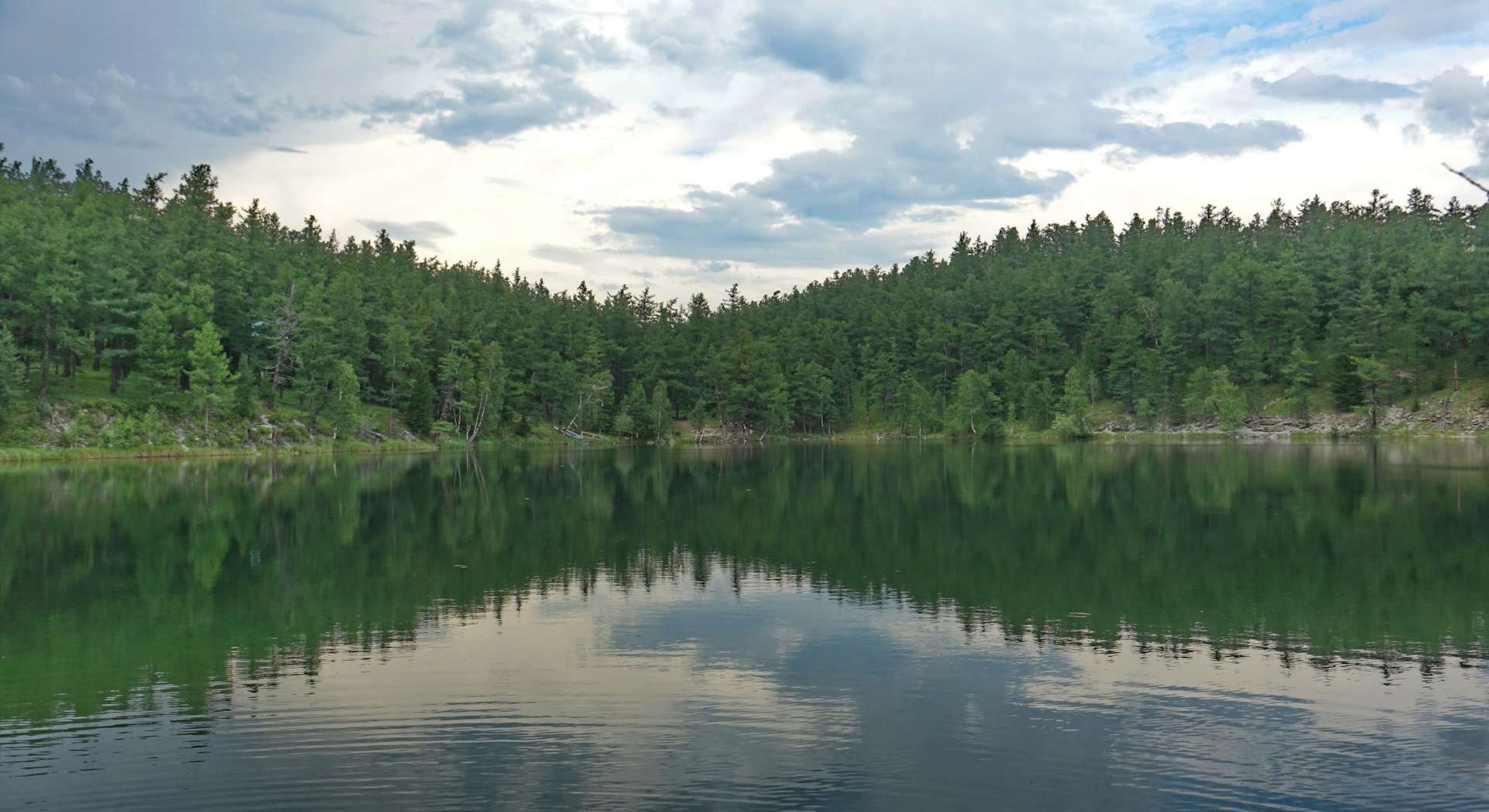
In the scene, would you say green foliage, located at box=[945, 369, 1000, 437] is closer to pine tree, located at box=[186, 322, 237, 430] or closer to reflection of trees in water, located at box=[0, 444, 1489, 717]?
reflection of trees in water, located at box=[0, 444, 1489, 717]

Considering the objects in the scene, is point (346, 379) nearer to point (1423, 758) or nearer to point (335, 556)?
point (335, 556)

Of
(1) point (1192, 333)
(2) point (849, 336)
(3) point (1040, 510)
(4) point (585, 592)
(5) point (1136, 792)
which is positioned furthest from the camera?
(2) point (849, 336)

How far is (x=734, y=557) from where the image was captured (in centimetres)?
2528

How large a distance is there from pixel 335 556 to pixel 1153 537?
2331 cm

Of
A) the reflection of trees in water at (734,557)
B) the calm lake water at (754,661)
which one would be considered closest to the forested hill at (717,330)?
the reflection of trees in water at (734,557)

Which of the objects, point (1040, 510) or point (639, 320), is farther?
point (639, 320)

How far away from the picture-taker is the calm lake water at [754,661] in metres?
9.70

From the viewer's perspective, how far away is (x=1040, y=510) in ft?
112

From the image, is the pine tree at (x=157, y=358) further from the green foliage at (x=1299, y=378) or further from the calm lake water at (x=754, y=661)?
the green foliage at (x=1299, y=378)

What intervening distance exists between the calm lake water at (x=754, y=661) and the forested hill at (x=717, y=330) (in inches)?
2022

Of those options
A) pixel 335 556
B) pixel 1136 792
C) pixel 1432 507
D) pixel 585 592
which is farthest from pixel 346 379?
pixel 1136 792

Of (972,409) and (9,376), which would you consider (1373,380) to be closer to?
(972,409)

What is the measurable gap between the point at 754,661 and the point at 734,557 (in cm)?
1070

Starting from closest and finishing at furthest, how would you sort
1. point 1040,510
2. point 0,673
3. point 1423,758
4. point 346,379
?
point 1423,758
point 0,673
point 1040,510
point 346,379
